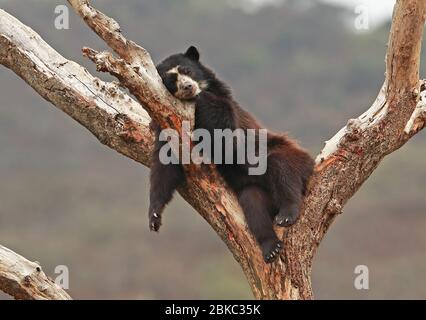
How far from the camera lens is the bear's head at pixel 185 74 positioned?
25.0 ft

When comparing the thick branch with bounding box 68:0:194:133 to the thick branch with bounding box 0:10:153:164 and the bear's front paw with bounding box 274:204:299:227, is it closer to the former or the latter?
the thick branch with bounding box 0:10:153:164

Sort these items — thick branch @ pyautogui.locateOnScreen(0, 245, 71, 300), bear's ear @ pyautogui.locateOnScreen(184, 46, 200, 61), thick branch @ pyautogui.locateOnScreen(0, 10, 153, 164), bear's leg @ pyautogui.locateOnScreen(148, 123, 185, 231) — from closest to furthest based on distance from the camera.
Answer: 1. thick branch @ pyautogui.locateOnScreen(0, 245, 71, 300)
2. bear's leg @ pyautogui.locateOnScreen(148, 123, 185, 231)
3. thick branch @ pyautogui.locateOnScreen(0, 10, 153, 164)
4. bear's ear @ pyautogui.locateOnScreen(184, 46, 200, 61)

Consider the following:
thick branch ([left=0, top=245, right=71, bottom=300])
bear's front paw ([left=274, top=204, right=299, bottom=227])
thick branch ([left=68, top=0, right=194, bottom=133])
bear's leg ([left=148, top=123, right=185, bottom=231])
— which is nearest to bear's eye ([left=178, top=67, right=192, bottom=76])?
bear's leg ([left=148, top=123, right=185, bottom=231])

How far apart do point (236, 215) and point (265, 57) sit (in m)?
42.1

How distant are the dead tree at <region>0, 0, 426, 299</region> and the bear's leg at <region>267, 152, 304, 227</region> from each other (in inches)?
3.4

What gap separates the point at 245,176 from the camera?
7.73 metres

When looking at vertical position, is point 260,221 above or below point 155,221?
below

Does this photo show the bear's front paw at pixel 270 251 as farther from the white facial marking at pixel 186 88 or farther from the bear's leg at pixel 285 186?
the white facial marking at pixel 186 88

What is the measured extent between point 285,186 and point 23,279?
87.5 inches

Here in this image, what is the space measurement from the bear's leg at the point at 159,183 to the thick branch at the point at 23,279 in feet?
3.89

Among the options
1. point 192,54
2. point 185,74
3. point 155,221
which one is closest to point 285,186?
point 155,221

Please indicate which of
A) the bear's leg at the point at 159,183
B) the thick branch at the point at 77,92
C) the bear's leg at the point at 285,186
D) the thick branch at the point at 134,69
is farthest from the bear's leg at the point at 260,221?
the thick branch at the point at 77,92

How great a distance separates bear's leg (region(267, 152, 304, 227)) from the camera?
7461 mm

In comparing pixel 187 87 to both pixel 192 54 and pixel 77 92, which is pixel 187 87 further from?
pixel 77 92
